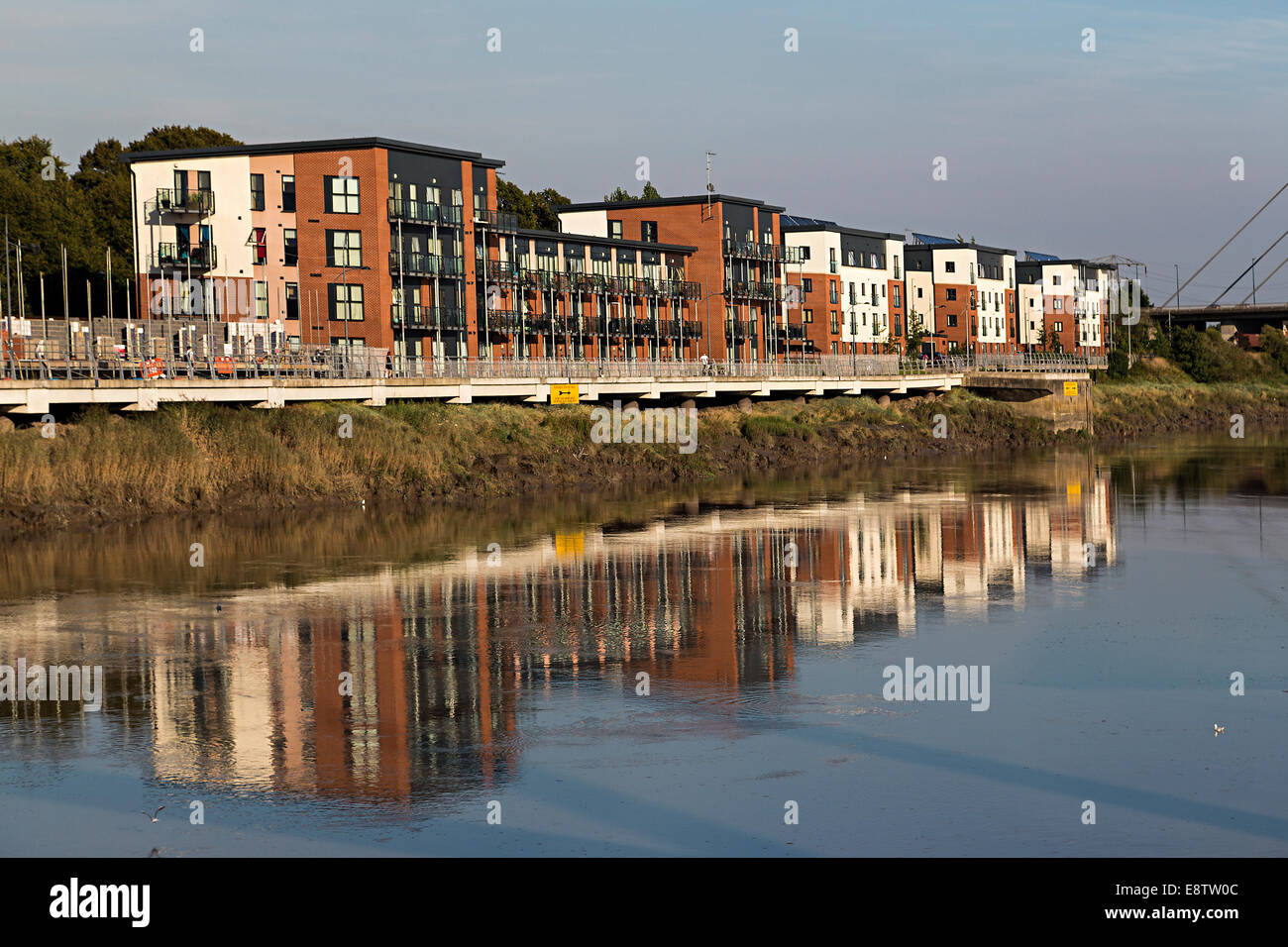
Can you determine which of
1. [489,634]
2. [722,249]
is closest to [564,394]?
[489,634]

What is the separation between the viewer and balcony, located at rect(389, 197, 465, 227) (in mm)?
80000

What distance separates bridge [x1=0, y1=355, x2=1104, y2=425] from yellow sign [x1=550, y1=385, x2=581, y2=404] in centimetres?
5

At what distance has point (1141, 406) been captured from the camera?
417ft

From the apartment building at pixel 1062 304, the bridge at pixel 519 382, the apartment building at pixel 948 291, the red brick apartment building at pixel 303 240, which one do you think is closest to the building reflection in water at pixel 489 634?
the bridge at pixel 519 382

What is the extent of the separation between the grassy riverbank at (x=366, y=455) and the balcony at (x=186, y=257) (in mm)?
19262

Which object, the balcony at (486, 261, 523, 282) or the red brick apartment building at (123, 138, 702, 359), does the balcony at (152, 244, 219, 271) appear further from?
the balcony at (486, 261, 523, 282)

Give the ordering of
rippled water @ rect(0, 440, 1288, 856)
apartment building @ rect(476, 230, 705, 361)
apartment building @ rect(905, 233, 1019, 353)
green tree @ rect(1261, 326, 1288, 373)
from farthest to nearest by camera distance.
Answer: green tree @ rect(1261, 326, 1288, 373)
apartment building @ rect(905, 233, 1019, 353)
apartment building @ rect(476, 230, 705, 361)
rippled water @ rect(0, 440, 1288, 856)

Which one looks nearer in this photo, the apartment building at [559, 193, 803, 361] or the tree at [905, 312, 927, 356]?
the apartment building at [559, 193, 803, 361]

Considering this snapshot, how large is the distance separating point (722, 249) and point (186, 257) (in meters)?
45.5

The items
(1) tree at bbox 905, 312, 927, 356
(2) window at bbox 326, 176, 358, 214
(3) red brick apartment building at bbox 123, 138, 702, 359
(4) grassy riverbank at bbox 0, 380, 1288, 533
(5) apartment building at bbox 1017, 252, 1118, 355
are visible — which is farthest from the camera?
(5) apartment building at bbox 1017, 252, 1118, 355

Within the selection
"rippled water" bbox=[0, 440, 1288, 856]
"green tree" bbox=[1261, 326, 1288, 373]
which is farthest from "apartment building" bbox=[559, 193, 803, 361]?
"green tree" bbox=[1261, 326, 1288, 373]
